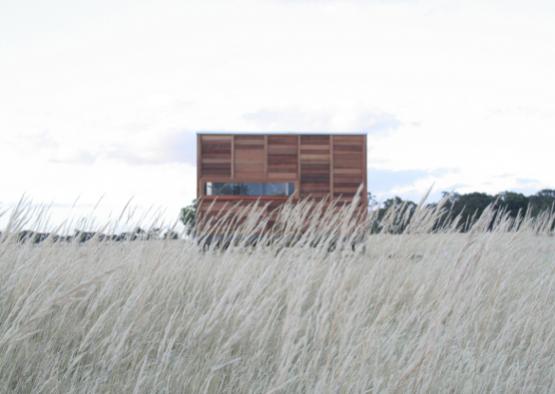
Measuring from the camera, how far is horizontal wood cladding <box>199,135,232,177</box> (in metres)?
14.2

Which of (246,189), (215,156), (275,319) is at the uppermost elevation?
(215,156)

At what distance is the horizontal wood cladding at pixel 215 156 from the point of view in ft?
46.5

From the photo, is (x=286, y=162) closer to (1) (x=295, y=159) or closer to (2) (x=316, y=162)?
(1) (x=295, y=159)

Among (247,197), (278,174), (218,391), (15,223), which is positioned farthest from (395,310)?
(278,174)

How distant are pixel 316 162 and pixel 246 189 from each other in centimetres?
195

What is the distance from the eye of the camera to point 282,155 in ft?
47.1

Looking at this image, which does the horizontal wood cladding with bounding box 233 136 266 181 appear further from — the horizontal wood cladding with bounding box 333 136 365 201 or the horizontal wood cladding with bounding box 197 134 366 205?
the horizontal wood cladding with bounding box 333 136 365 201

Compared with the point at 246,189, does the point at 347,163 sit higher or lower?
higher

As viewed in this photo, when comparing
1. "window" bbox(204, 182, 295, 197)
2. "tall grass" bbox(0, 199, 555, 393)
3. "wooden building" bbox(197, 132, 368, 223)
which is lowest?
"tall grass" bbox(0, 199, 555, 393)

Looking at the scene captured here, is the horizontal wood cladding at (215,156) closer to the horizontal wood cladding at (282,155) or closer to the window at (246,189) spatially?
the window at (246,189)

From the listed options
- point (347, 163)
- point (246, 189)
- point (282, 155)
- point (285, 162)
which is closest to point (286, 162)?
point (285, 162)

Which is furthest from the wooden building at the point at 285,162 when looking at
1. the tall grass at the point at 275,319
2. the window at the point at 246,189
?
the tall grass at the point at 275,319

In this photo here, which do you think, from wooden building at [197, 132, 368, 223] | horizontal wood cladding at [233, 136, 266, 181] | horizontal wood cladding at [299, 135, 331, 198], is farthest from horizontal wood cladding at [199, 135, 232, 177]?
horizontal wood cladding at [299, 135, 331, 198]

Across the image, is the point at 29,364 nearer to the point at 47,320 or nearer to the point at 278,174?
the point at 47,320
